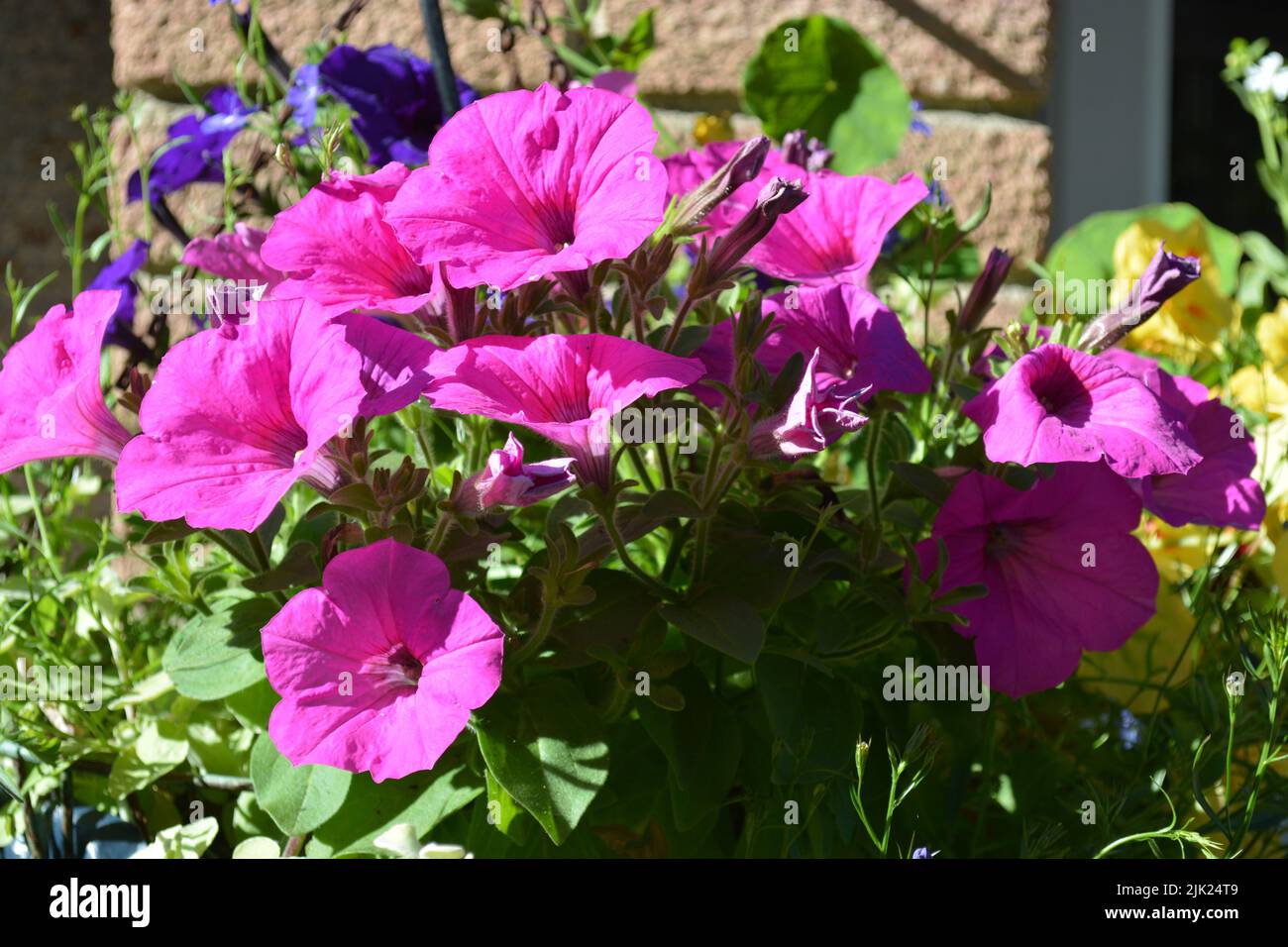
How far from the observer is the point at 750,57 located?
130cm

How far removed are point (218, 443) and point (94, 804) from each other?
350 mm

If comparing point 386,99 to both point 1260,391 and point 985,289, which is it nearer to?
point 985,289

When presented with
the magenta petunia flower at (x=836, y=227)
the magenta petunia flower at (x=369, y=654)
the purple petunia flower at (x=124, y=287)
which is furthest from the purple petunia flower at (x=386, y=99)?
the magenta petunia flower at (x=369, y=654)

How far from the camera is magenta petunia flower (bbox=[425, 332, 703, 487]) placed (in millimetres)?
427

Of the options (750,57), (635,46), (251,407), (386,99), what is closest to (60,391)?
(251,407)

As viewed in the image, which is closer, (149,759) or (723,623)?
(723,623)

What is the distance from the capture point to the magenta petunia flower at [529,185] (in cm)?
46

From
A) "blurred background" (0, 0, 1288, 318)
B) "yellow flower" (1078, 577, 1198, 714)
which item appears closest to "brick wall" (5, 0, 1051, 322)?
"blurred background" (0, 0, 1288, 318)

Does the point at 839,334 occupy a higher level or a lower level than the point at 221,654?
higher

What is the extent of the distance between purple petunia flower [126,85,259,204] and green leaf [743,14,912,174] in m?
0.38

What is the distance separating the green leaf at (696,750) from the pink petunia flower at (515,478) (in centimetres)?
12

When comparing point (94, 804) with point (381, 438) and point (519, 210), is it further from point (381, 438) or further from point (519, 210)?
point (519, 210)

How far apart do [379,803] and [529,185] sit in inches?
10.8

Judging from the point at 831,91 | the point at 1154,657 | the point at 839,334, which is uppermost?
the point at 831,91
